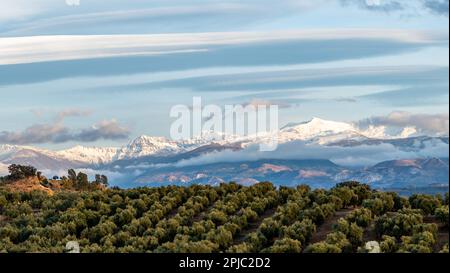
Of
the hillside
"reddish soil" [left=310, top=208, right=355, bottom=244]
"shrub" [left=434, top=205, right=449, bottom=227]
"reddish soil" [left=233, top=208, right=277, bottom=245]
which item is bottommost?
the hillside

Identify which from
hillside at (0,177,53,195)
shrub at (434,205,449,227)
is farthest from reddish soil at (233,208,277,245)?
hillside at (0,177,53,195)

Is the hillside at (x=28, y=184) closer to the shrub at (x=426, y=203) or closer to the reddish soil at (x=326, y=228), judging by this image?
the reddish soil at (x=326, y=228)

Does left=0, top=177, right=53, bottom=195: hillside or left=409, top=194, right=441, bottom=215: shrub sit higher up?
left=409, top=194, right=441, bottom=215: shrub

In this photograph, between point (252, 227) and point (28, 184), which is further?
point (28, 184)

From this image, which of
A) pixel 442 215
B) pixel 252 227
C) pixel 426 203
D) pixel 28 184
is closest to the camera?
pixel 442 215

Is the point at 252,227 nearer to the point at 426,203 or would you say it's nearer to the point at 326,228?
the point at 326,228

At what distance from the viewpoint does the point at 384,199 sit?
1705 inches

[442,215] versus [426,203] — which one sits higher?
[442,215]

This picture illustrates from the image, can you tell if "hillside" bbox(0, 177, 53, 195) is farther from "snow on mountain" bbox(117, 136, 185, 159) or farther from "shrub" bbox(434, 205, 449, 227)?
"shrub" bbox(434, 205, 449, 227)

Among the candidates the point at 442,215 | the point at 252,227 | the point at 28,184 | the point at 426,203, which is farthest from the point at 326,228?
the point at 28,184

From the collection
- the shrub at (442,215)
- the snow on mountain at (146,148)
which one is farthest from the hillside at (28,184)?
the shrub at (442,215)

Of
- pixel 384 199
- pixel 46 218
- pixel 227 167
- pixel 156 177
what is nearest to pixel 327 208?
pixel 384 199

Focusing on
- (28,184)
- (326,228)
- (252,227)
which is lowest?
(28,184)

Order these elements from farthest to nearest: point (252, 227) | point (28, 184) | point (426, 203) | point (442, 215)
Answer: point (28, 184) → point (426, 203) → point (252, 227) → point (442, 215)
